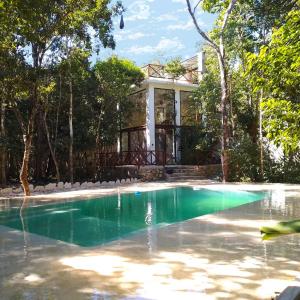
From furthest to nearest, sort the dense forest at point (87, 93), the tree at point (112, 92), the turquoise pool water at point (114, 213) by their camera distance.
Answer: the tree at point (112, 92) < the dense forest at point (87, 93) < the turquoise pool water at point (114, 213)

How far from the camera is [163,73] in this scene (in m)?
19.1

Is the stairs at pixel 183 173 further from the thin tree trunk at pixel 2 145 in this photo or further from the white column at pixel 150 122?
the thin tree trunk at pixel 2 145

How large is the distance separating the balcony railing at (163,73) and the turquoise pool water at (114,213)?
27.3 feet

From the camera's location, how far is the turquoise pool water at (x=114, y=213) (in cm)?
632

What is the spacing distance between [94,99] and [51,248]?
36.3 feet

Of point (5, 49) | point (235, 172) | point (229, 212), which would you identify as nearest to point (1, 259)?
point (229, 212)

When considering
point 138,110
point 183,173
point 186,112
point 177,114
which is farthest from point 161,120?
point 183,173

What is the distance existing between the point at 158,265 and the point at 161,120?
49.5 ft

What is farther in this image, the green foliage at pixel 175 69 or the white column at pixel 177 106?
the green foliage at pixel 175 69

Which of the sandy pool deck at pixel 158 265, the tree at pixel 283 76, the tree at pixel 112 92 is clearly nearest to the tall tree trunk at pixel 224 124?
the tree at pixel 112 92

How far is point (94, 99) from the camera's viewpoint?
15.3 meters

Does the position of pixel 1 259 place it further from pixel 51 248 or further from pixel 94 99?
pixel 94 99

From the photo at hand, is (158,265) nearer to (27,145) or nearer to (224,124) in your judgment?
(27,145)

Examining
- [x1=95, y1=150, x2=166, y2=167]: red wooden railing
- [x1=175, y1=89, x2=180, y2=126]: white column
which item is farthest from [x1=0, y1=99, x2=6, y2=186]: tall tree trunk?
[x1=175, y1=89, x2=180, y2=126]: white column
